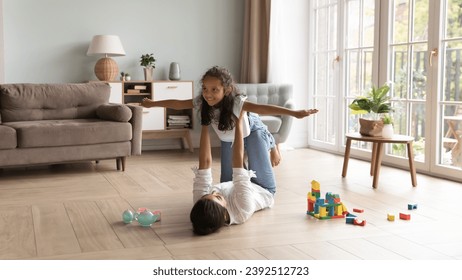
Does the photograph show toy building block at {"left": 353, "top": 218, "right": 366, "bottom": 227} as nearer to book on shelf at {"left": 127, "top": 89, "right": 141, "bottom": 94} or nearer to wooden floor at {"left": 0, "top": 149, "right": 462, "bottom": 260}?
wooden floor at {"left": 0, "top": 149, "right": 462, "bottom": 260}

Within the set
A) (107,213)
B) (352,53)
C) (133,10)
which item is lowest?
(107,213)

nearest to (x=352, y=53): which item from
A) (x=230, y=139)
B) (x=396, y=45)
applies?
(x=396, y=45)

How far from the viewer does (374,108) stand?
4.34 metres

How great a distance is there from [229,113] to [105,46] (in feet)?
10.2

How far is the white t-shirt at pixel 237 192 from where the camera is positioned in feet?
10.2

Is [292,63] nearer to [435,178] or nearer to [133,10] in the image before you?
[133,10]

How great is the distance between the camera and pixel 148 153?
6332 millimetres

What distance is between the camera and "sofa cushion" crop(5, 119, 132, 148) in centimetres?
461

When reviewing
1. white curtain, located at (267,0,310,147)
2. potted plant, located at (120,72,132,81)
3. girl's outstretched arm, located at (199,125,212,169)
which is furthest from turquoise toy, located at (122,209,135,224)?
white curtain, located at (267,0,310,147)

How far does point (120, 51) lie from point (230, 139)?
9.82ft

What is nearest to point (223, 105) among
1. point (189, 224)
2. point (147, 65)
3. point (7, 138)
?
point (189, 224)

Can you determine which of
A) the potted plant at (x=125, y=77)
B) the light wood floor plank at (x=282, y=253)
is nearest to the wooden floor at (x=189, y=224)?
the light wood floor plank at (x=282, y=253)

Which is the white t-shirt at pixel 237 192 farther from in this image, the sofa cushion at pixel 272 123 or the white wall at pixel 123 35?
the white wall at pixel 123 35

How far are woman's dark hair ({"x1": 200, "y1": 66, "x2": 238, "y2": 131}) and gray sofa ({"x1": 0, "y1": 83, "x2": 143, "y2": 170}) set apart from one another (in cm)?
182
